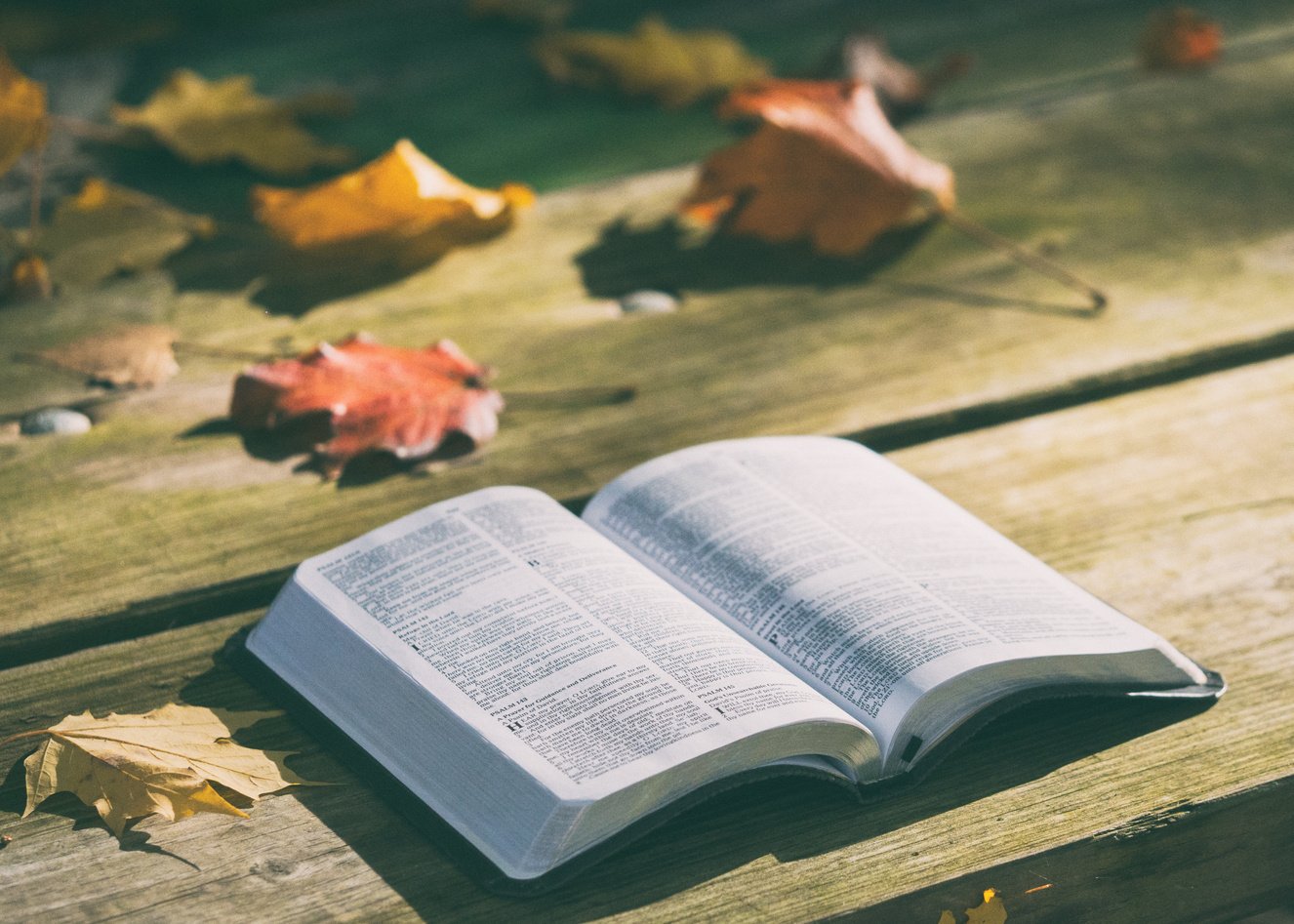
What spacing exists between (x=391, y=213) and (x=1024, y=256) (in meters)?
0.73

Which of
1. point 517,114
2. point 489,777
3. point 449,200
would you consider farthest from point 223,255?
point 489,777

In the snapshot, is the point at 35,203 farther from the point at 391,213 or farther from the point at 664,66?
the point at 664,66

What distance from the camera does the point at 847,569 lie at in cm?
98

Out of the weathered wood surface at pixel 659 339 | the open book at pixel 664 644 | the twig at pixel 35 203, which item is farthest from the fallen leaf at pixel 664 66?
the open book at pixel 664 644

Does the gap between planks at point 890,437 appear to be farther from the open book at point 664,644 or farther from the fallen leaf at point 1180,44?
the fallen leaf at point 1180,44

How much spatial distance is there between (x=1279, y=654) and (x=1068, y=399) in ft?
1.35

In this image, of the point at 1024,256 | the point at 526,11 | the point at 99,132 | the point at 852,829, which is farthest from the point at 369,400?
the point at 526,11

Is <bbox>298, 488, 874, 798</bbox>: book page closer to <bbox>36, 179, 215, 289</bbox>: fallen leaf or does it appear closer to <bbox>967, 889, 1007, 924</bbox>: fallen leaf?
<bbox>967, 889, 1007, 924</bbox>: fallen leaf

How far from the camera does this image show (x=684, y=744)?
79 centimetres

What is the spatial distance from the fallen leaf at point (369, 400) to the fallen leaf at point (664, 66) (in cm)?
93

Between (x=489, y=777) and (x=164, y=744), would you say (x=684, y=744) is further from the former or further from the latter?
(x=164, y=744)

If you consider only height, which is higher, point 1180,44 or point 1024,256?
point 1180,44

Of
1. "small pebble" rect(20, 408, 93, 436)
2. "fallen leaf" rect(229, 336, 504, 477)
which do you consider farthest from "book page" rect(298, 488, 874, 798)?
"small pebble" rect(20, 408, 93, 436)

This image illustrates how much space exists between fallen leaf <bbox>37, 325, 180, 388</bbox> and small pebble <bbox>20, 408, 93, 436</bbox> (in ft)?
0.23
